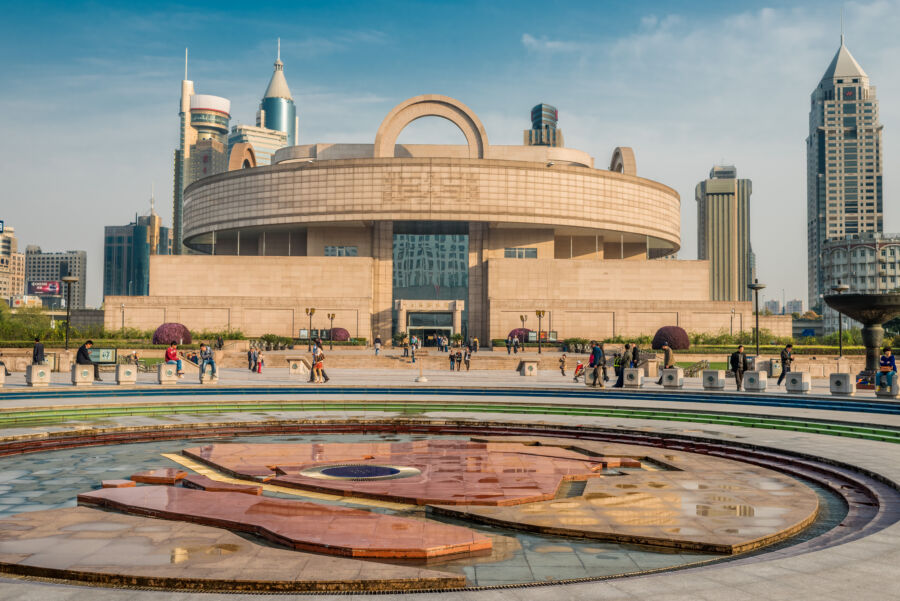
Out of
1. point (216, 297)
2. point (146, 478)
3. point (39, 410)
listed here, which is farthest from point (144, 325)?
point (146, 478)

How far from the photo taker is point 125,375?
93.2 ft

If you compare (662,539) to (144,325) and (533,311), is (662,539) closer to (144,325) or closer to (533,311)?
(533,311)

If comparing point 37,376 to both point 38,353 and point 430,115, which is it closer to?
point 38,353

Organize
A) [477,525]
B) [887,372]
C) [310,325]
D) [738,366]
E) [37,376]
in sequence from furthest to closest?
[310,325], [738,366], [37,376], [887,372], [477,525]

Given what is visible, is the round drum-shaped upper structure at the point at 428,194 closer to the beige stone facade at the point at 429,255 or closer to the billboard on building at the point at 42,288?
the beige stone facade at the point at 429,255

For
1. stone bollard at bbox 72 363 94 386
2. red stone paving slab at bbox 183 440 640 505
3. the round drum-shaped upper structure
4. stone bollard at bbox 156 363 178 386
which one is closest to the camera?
red stone paving slab at bbox 183 440 640 505

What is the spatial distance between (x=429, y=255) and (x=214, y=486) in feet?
218

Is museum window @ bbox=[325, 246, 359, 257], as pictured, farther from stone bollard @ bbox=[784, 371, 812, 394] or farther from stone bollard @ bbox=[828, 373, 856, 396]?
stone bollard @ bbox=[828, 373, 856, 396]

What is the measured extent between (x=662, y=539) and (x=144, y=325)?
2596 inches

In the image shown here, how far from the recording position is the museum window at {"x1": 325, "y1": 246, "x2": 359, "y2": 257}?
76.6 meters

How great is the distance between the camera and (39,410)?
19.4 meters

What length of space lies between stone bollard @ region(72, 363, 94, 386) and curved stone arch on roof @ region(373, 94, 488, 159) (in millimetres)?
47930

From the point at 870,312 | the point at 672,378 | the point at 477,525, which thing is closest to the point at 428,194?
the point at 672,378

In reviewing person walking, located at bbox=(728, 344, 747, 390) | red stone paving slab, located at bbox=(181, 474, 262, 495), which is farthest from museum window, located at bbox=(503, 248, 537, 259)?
red stone paving slab, located at bbox=(181, 474, 262, 495)
